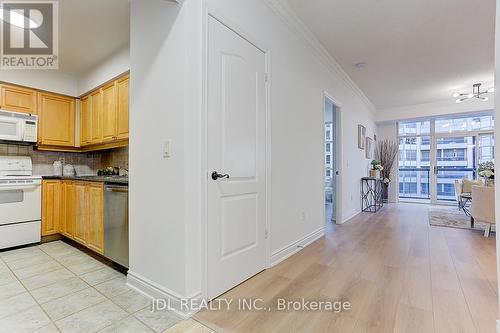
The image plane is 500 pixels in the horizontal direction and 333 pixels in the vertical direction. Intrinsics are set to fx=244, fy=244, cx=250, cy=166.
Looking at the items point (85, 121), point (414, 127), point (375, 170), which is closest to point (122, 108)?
point (85, 121)

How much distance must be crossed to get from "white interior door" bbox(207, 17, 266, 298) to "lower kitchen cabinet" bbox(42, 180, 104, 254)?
1.46 meters

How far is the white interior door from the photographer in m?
1.85

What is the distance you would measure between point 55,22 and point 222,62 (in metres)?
2.06

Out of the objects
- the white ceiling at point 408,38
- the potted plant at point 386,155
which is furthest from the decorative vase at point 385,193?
the white ceiling at point 408,38

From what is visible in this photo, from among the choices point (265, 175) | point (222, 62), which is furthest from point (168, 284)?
point (222, 62)

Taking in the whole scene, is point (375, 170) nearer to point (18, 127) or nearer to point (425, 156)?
point (425, 156)

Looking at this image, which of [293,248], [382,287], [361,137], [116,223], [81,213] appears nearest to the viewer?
[382,287]

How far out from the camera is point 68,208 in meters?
3.38

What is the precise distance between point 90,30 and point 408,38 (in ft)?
12.7

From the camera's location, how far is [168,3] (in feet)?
5.77

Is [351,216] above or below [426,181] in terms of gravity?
below

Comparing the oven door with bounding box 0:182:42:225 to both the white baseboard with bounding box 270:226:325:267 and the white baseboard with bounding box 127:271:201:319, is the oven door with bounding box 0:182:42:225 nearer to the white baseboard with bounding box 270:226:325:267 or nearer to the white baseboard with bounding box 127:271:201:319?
the white baseboard with bounding box 127:271:201:319

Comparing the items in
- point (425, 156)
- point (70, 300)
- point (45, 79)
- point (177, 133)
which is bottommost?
point (70, 300)

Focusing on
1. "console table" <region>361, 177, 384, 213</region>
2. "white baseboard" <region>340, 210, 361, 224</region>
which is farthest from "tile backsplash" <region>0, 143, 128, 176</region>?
"console table" <region>361, 177, 384, 213</region>
